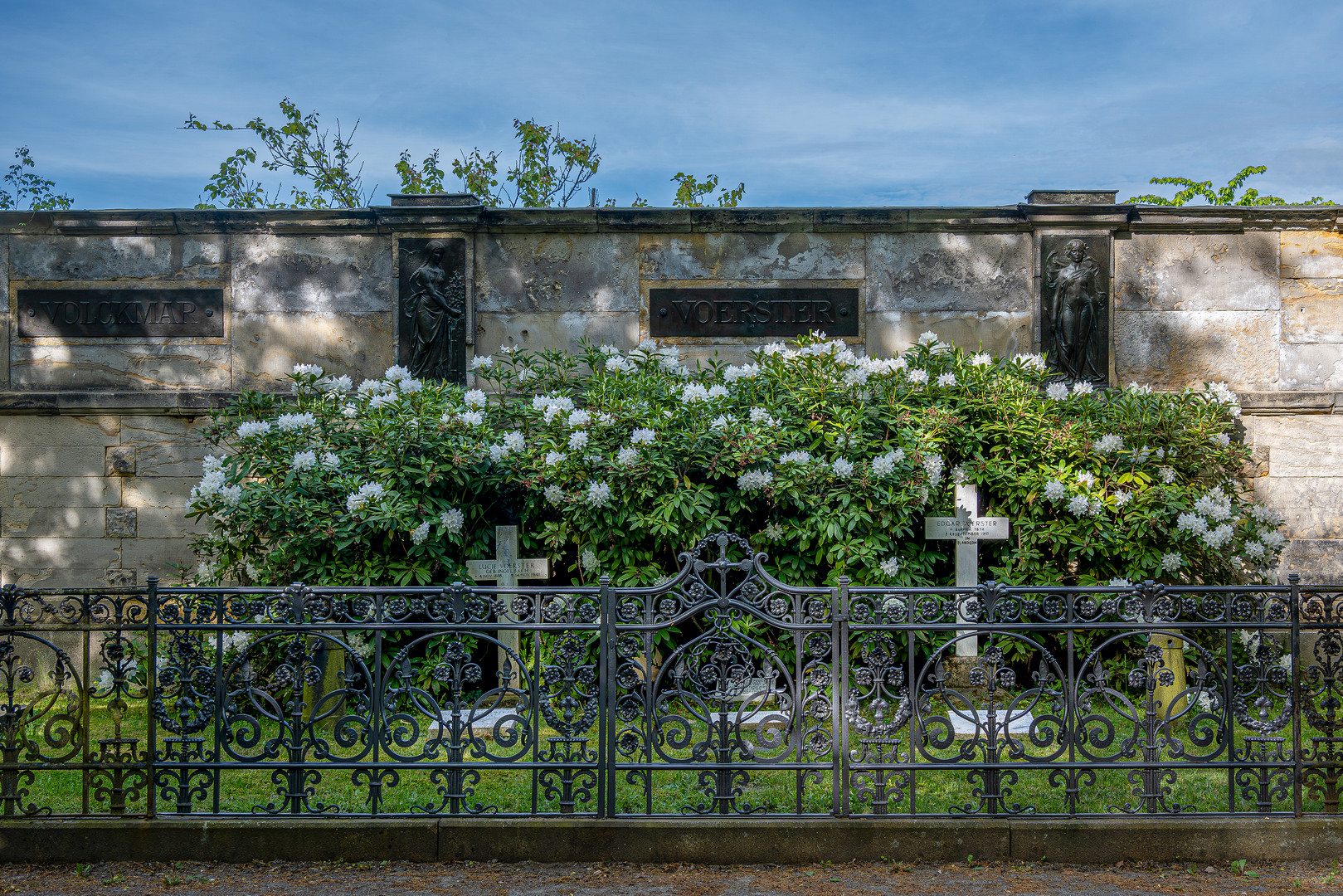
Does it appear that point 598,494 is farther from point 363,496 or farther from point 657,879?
point 657,879

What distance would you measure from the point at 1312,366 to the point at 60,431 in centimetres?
1108

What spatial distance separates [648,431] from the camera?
6.41 m

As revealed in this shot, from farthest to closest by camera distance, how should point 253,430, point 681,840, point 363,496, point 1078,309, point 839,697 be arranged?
point 1078,309
point 253,430
point 363,496
point 839,697
point 681,840

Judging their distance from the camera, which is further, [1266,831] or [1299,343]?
[1299,343]

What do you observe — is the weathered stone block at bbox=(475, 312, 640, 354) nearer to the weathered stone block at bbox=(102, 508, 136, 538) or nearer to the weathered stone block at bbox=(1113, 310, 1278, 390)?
the weathered stone block at bbox=(102, 508, 136, 538)

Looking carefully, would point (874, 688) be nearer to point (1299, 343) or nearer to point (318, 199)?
point (1299, 343)

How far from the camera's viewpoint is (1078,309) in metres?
Answer: 8.05

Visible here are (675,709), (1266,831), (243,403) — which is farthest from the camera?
(243,403)

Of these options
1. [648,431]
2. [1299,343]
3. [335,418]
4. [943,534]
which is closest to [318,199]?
[335,418]

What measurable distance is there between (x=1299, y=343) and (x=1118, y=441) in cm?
271

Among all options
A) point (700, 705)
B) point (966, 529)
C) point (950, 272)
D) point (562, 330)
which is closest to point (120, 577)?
point (562, 330)

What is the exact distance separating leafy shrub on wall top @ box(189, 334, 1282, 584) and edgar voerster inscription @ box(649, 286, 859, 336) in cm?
101

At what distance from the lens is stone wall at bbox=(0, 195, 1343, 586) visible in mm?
8094

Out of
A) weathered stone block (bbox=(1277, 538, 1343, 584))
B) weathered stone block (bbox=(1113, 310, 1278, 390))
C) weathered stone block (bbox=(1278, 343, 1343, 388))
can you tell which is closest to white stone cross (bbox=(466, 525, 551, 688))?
weathered stone block (bbox=(1113, 310, 1278, 390))
